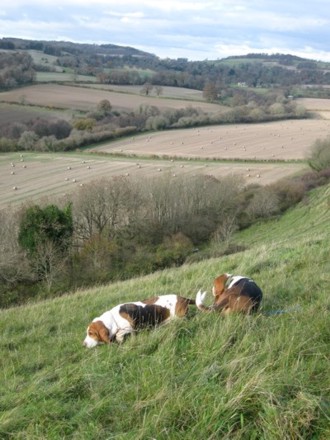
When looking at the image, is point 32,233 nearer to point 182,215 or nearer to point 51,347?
point 182,215

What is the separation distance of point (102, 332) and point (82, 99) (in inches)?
3660

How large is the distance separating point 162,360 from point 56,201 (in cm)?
3817

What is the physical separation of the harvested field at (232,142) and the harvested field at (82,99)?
14589 mm

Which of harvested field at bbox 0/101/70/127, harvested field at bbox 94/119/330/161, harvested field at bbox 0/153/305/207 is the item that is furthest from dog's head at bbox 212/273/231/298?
harvested field at bbox 0/101/70/127

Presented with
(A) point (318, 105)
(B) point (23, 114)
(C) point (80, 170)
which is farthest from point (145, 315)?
(A) point (318, 105)

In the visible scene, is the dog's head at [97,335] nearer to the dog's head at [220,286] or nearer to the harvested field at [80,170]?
the dog's head at [220,286]

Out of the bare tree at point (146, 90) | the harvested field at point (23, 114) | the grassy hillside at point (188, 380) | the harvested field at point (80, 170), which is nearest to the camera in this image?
the grassy hillside at point (188, 380)

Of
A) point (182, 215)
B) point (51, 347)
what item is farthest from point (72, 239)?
point (51, 347)

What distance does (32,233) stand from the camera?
31.8m

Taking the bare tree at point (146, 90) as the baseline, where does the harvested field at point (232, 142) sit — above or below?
below

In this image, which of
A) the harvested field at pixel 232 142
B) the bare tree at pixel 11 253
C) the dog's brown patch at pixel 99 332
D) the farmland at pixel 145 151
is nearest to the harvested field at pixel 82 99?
the farmland at pixel 145 151

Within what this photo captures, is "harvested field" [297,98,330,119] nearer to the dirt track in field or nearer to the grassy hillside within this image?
the dirt track in field

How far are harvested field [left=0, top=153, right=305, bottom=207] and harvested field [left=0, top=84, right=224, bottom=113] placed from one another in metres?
26.5

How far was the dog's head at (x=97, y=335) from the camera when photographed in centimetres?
591
